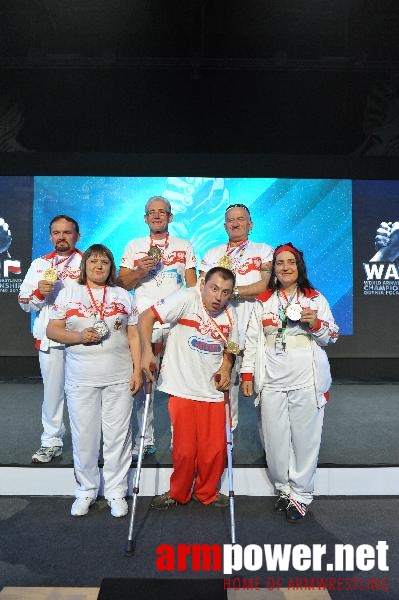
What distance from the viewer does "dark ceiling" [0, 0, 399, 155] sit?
6.33 meters

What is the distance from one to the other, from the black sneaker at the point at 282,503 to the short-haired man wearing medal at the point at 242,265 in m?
0.52

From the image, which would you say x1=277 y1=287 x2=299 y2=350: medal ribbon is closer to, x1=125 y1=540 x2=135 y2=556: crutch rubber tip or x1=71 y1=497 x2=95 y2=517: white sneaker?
x1=125 y1=540 x2=135 y2=556: crutch rubber tip

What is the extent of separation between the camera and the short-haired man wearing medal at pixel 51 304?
343 cm

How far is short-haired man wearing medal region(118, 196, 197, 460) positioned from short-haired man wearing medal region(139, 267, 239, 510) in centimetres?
47

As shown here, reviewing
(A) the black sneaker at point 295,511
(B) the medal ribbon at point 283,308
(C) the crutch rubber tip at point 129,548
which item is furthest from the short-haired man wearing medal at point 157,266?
(A) the black sneaker at point 295,511

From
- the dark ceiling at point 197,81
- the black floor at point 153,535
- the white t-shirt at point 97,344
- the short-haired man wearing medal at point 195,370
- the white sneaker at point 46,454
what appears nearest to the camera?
the black floor at point 153,535

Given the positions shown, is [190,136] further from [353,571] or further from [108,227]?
[353,571]

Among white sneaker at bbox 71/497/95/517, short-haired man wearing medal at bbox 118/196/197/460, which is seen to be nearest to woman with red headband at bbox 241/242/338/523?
short-haired man wearing medal at bbox 118/196/197/460

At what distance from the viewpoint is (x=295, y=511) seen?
2934mm

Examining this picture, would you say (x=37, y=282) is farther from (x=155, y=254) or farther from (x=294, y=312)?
(x=294, y=312)

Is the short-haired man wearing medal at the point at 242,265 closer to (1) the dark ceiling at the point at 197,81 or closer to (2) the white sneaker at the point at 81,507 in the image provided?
(2) the white sneaker at the point at 81,507

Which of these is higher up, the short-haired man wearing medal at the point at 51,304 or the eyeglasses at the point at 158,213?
the eyeglasses at the point at 158,213

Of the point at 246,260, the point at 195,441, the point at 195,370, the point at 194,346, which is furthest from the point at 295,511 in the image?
the point at 246,260

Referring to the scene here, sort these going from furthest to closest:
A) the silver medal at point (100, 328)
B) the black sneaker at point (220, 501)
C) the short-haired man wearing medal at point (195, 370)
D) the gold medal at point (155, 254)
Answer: the gold medal at point (155, 254), the black sneaker at point (220, 501), the short-haired man wearing medal at point (195, 370), the silver medal at point (100, 328)
